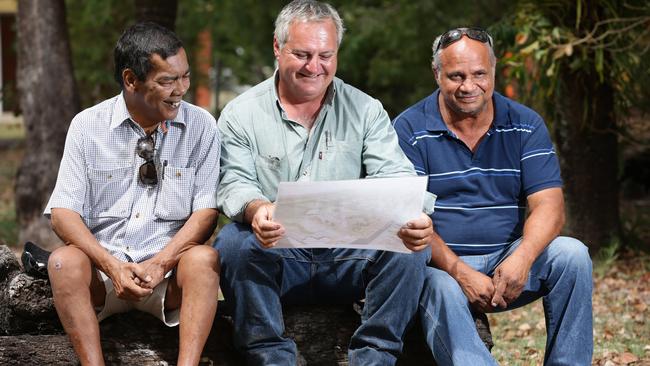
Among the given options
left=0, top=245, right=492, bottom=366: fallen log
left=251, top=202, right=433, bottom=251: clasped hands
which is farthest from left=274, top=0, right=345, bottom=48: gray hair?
left=0, top=245, right=492, bottom=366: fallen log

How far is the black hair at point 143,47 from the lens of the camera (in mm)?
4316

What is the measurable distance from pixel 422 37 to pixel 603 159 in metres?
6.07

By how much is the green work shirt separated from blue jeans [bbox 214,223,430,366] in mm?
A: 279

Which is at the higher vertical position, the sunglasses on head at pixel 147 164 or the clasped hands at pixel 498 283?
the sunglasses on head at pixel 147 164

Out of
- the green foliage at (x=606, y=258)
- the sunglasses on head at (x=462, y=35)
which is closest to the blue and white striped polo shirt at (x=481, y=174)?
the sunglasses on head at (x=462, y=35)

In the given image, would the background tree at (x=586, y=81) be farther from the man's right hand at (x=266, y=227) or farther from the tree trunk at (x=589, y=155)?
the man's right hand at (x=266, y=227)

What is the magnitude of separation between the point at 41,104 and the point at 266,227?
6399 millimetres

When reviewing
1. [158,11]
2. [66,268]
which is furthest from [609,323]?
[158,11]

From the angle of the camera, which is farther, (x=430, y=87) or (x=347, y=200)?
(x=430, y=87)

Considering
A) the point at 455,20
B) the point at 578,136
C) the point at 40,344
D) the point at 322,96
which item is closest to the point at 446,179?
the point at 322,96

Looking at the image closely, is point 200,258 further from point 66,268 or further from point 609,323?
point 609,323

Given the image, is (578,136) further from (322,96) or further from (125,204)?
(125,204)

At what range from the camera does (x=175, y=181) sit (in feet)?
14.6

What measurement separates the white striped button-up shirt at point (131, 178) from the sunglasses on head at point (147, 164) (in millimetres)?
17
